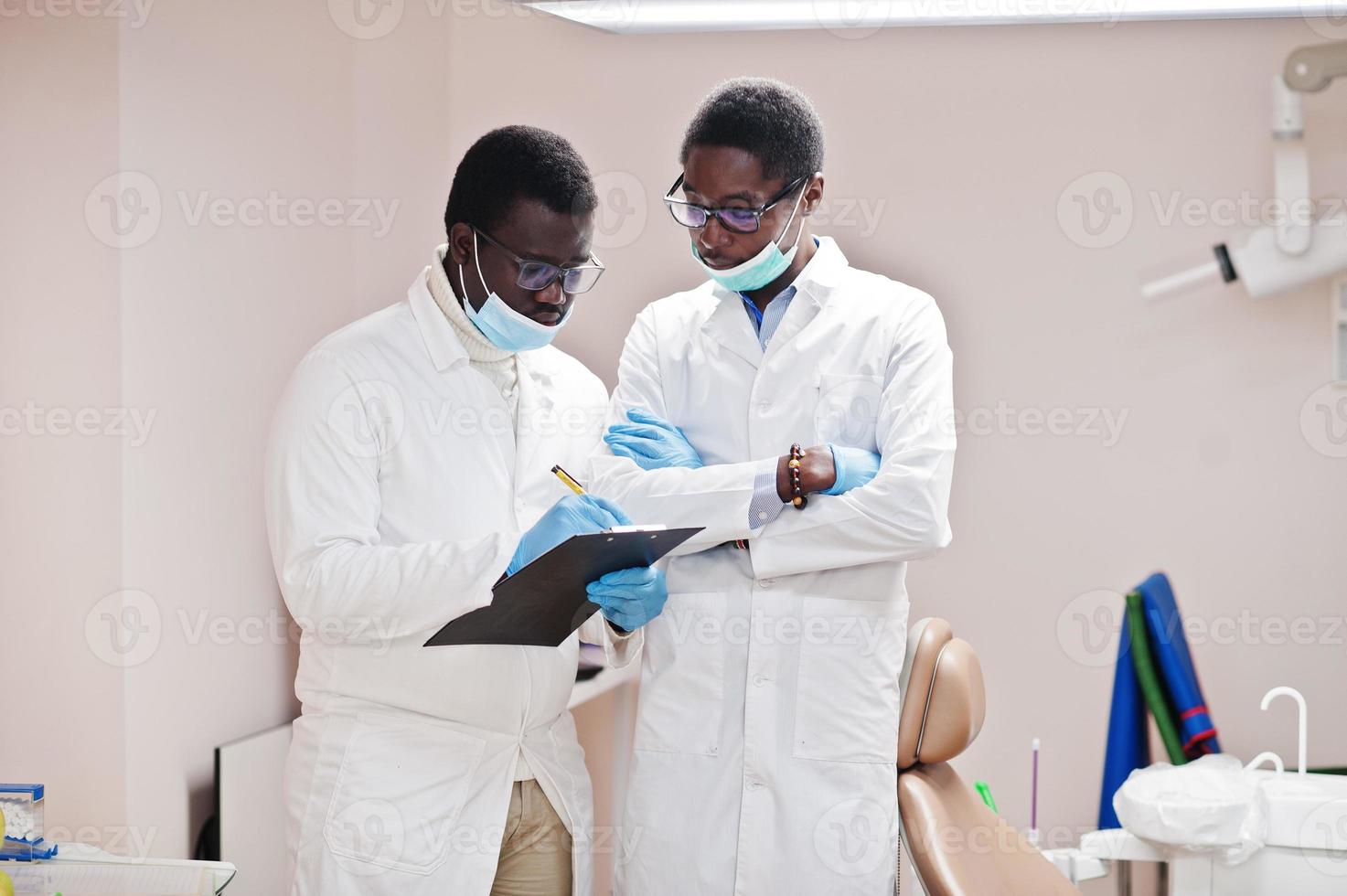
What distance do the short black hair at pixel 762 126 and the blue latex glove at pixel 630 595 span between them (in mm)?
594

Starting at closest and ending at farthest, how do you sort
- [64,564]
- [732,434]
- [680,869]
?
[680,869], [732,434], [64,564]

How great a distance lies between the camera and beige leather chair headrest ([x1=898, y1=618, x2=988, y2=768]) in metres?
1.84

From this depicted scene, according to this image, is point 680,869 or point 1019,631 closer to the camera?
point 680,869

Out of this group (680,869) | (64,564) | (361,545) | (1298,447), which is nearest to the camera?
(361,545)

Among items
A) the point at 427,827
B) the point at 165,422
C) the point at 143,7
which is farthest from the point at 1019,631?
the point at 143,7

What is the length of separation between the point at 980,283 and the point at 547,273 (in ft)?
5.12

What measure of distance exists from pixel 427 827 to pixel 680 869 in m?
0.35

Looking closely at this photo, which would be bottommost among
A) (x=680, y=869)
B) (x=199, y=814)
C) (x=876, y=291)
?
(x=199, y=814)

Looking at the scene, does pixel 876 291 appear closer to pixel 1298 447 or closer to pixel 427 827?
pixel 427 827

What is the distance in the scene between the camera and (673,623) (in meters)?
1.72
